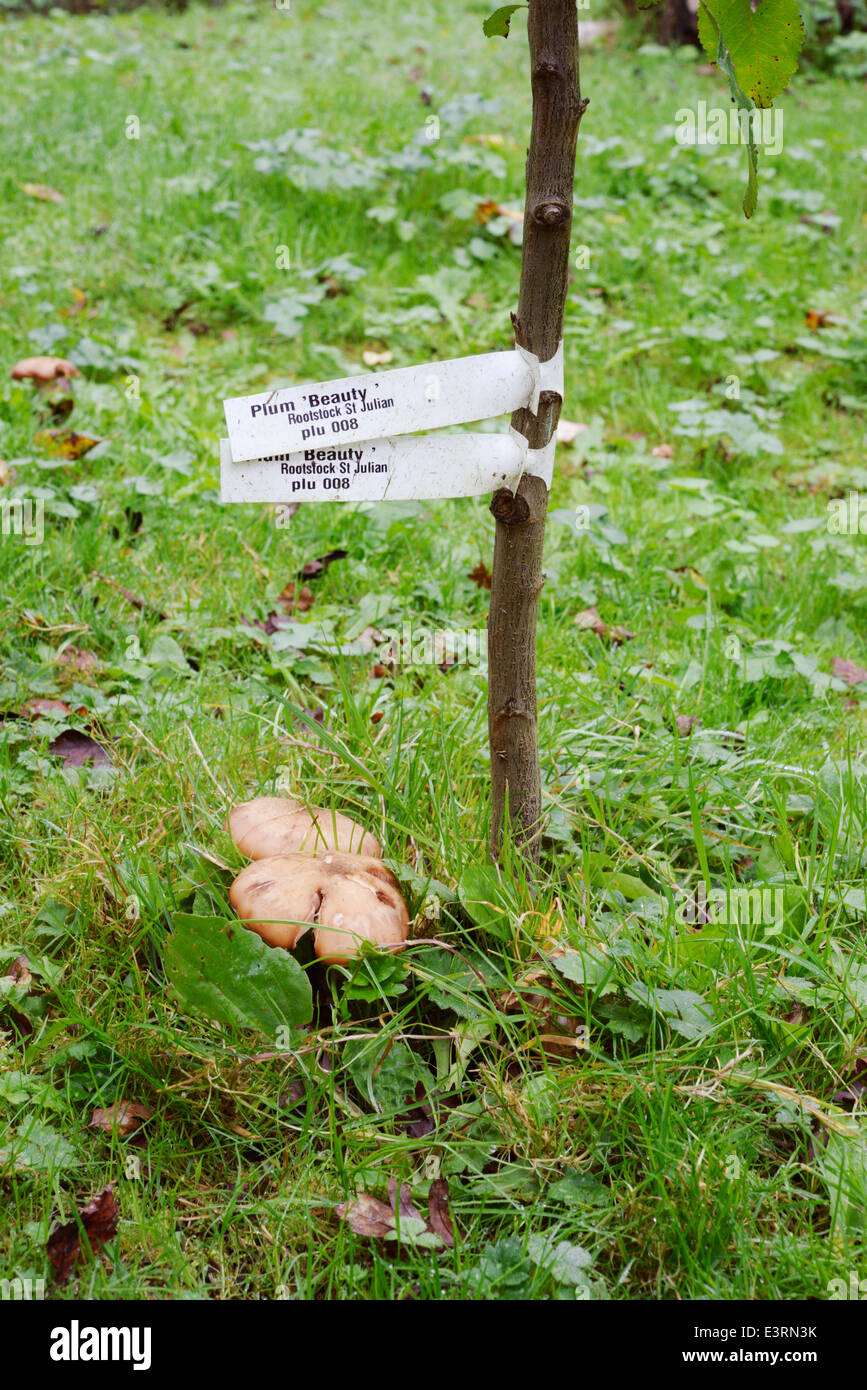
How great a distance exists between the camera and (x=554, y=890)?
1.94 metres

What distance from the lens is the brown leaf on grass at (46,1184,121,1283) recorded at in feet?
4.65

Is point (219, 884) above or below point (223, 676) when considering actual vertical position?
below

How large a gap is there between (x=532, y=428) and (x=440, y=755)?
752mm

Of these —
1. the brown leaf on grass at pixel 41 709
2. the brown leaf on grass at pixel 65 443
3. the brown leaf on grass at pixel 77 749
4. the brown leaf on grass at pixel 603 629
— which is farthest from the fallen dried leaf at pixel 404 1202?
the brown leaf on grass at pixel 65 443

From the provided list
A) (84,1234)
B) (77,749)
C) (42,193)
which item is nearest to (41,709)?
(77,749)

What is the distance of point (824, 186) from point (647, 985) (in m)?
5.54

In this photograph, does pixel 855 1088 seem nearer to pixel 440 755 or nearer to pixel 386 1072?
pixel 386 1072

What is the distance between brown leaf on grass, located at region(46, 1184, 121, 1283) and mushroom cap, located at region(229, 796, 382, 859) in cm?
57

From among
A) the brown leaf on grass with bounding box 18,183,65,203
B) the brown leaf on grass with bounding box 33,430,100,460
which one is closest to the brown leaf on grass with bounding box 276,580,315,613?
the brown leaf on grass with bounding box 33,430,100,460

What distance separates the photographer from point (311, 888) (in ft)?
5.55

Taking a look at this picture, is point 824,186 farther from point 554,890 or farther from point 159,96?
point 554,890

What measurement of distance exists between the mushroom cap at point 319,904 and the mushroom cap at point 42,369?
258 centimetres

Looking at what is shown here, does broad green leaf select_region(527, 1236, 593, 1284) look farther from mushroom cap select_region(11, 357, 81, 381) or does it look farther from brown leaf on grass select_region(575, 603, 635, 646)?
mushroom cap select_region(11, 357, 81, 381)

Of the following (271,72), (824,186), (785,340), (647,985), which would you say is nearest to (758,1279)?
(647,985)
